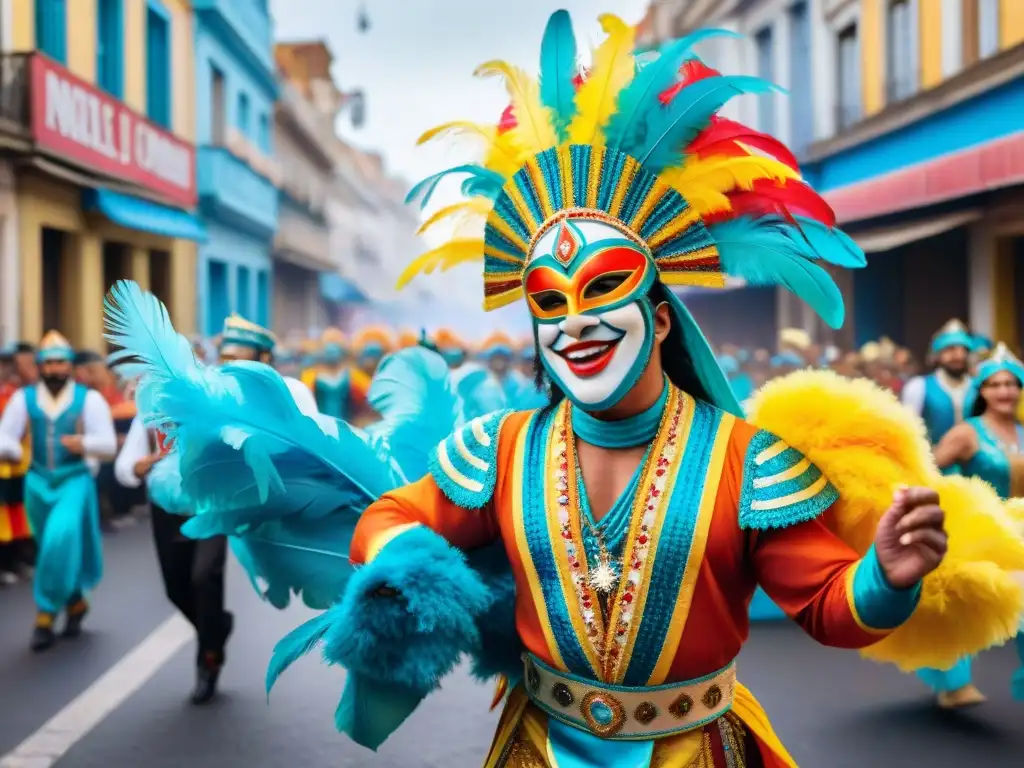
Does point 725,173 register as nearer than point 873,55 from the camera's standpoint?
Yes

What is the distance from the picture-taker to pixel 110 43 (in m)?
18.1

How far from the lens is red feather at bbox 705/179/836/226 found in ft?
8.46

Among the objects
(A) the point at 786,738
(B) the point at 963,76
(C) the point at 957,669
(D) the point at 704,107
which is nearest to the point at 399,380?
(D) the point at 704,107

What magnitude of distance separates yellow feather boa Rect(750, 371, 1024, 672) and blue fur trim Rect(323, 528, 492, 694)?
78cm

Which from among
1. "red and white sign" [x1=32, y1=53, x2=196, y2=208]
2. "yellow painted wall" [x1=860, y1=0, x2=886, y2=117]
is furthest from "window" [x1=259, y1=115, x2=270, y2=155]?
"yellow painted wall" [x1=860, y1=0, x2=886, y2=117]

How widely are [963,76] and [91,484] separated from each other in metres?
11.6

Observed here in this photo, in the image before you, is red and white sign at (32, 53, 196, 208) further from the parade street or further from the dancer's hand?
the dancer's hand

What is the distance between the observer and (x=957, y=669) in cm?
531

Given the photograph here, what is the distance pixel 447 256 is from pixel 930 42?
14425 millimetres

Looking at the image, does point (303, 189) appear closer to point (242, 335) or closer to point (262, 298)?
point (262, 298)

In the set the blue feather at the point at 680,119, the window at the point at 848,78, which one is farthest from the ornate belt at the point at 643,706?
the window at the point at 848,78

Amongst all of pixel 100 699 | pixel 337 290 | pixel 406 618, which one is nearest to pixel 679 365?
pixel 406 618

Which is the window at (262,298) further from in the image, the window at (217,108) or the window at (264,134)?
the window at (217,108)

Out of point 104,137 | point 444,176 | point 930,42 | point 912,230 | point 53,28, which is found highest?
point 53,28
